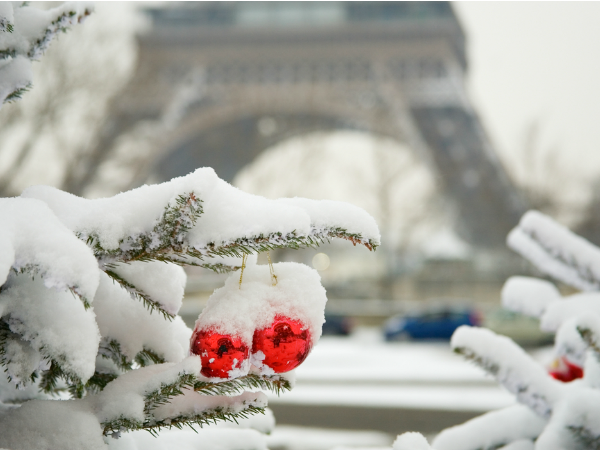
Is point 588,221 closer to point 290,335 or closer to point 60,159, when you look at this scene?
point 60,159

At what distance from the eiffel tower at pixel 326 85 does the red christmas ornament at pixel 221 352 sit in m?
→ 17.4

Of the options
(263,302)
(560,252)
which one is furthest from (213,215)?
(560,252)

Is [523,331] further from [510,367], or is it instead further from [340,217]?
[340,217]

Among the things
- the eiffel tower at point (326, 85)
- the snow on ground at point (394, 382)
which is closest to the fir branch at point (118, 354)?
the snow on ground at point (394, 382)

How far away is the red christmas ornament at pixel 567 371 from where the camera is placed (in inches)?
72.6

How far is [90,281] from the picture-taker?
2.30 ft

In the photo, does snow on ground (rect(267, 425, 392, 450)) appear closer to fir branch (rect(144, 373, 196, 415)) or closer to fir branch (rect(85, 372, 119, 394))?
fir branch (rect(85, 372, 119, 394))

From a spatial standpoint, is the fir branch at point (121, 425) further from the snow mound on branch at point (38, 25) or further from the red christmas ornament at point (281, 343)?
A: the snow mound on branch at point (38, 25)

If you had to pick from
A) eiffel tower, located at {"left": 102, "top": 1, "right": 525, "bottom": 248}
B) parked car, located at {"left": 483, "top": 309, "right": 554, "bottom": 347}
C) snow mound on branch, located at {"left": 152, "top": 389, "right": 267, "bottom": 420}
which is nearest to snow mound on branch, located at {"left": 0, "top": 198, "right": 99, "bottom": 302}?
snow mound on branch, located at {"left": 152, "top": 389, "right": 267, "bottom": 420}

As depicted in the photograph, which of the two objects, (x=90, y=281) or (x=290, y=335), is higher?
(x=90, y=281)

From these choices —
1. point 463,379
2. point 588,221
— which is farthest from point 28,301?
point 588,221

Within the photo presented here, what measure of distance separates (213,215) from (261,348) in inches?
8.4

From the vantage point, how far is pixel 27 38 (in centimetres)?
109

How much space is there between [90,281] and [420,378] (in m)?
9.75
